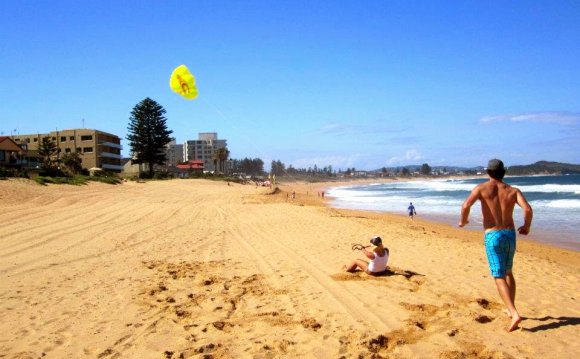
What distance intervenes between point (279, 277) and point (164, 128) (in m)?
52.9

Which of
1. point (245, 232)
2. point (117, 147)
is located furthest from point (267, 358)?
point (117, 147)

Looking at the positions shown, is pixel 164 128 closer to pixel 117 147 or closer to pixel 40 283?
pixel 117 147

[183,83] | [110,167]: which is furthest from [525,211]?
[110,167]

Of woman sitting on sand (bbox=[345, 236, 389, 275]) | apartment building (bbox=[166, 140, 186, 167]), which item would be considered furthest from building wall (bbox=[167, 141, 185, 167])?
woman sitting on sand (bbox=[345, 236, 389, 275])

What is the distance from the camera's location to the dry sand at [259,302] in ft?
13.2

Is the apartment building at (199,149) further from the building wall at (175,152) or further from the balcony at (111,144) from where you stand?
the balcony at (111,144)

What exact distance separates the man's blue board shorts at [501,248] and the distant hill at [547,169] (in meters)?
196

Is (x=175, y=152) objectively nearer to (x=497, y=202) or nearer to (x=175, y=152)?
(x=175, y=152)

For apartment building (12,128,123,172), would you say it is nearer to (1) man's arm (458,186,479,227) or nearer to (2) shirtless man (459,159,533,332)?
(1) man's arm (458,186,479,227)

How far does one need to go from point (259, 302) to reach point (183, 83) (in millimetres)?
7987

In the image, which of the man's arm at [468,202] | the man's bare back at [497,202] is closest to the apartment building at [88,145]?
the man's arm at [468,202]

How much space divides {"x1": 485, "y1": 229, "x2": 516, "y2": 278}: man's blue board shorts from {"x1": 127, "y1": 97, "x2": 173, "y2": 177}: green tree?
54413 mm

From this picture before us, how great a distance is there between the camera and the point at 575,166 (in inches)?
7672

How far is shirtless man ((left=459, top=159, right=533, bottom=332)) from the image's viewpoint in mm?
4367
